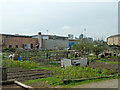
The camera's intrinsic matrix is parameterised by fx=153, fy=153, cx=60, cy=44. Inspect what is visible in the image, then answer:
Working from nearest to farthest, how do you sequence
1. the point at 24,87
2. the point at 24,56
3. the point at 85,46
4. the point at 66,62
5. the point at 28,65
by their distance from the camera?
the point at 24,87 → the point at 66,62 → the point at 28,65 → the point at 24,56 → the point at 85,46

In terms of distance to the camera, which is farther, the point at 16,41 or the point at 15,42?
the point at 16,41

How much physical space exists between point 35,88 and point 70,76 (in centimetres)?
237

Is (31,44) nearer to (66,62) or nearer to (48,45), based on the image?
(48,45)

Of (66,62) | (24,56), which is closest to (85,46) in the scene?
(24,56)

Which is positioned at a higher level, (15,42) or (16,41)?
(16,41)

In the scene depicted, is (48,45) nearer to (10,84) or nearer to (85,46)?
(85,46)

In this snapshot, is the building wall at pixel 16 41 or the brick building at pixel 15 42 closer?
the brick building at pixel 15 42

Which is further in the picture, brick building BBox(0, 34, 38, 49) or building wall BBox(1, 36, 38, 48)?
building wall BBox(1, 36, 38, 48)

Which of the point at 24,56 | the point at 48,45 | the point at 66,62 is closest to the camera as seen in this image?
the point at 66,62

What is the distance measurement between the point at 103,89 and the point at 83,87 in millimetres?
811

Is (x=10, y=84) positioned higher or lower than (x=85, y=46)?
lower

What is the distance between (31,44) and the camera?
46.1m

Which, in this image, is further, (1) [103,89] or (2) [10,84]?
(2) [10,84]

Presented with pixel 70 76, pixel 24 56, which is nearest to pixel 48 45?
pixel 24 56
